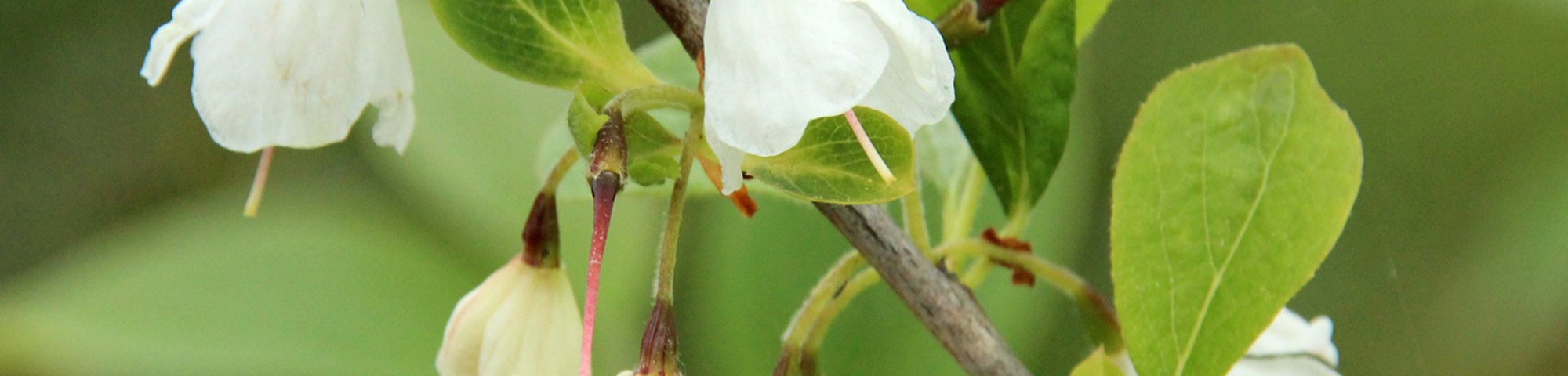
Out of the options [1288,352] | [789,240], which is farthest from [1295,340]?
[789,240]

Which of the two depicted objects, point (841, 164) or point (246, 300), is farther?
point (246, 300)

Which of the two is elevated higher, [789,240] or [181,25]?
[181,25]

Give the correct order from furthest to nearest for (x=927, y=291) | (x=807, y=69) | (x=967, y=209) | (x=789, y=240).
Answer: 1. (x=789, y=240)
2. (x=967, y=209)
3. (x=927, y=291)
4. (x=807, y=69)

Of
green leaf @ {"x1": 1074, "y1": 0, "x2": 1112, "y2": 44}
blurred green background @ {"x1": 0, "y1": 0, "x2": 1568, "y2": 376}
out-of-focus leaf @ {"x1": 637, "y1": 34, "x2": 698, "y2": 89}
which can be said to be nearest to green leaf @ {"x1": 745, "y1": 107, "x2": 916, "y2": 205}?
green leaf @ {"x1": 1074, "y1": 0, "x2": 1112, "y2": 44}

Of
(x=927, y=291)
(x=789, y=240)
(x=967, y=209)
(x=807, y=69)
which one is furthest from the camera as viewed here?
(x=789, y=240)

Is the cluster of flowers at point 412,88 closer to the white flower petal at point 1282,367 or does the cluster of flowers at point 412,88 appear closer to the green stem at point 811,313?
the green stem at point 811,313

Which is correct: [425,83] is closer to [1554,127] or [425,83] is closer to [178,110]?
[178,110]

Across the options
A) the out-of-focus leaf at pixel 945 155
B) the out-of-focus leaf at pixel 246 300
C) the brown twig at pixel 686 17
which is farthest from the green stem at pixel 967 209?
the out-of-focus leaf at pixel 246 300

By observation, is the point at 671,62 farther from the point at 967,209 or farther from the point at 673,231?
the point at 673,231
